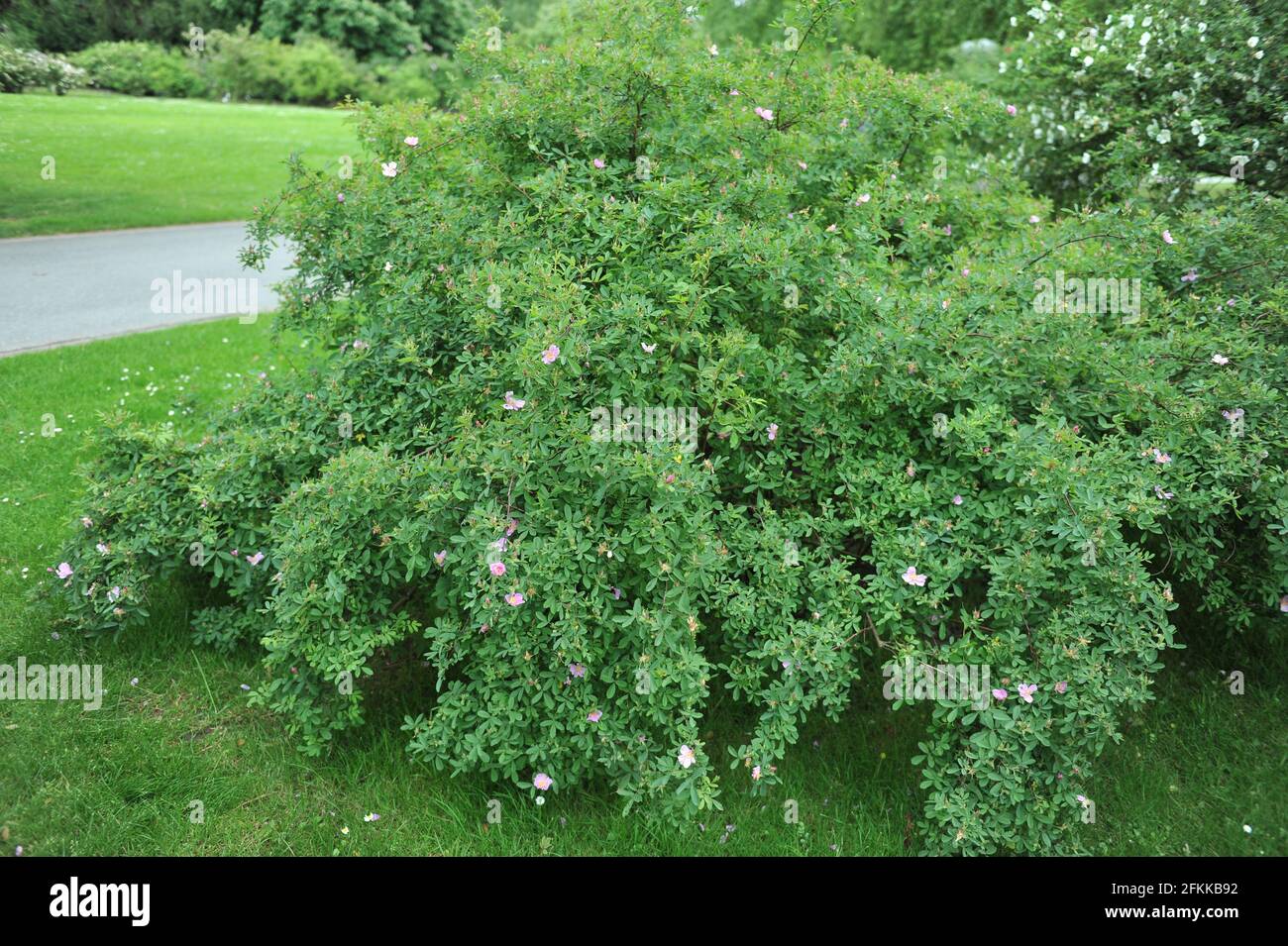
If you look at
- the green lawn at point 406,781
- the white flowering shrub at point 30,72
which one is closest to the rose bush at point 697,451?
the green lawn at point 406,781

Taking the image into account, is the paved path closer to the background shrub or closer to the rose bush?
the rose bush

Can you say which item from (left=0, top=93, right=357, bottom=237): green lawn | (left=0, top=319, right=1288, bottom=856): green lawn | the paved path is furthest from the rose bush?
the paved path

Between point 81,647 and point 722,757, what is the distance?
108 inches

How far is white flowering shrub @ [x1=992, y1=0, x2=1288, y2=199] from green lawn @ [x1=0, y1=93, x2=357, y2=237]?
492 cm

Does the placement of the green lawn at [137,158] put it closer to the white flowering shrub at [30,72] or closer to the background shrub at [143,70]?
the white flowering shrub at [30,72]

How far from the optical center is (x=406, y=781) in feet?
11.2

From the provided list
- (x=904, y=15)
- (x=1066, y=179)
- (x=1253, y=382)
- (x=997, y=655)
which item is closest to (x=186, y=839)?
(x=997, y=655)

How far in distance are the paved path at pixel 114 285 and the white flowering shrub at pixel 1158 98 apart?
6.17 m

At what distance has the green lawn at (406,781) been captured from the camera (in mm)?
3207

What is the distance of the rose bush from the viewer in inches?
121

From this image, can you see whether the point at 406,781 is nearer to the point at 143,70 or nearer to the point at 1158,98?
the point at 1158,98

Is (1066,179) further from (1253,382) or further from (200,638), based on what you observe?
(200,638)

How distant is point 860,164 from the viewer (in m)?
4.61

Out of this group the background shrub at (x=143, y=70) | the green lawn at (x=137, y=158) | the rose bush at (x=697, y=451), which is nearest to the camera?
the rose bush at (x=697, y=451)
